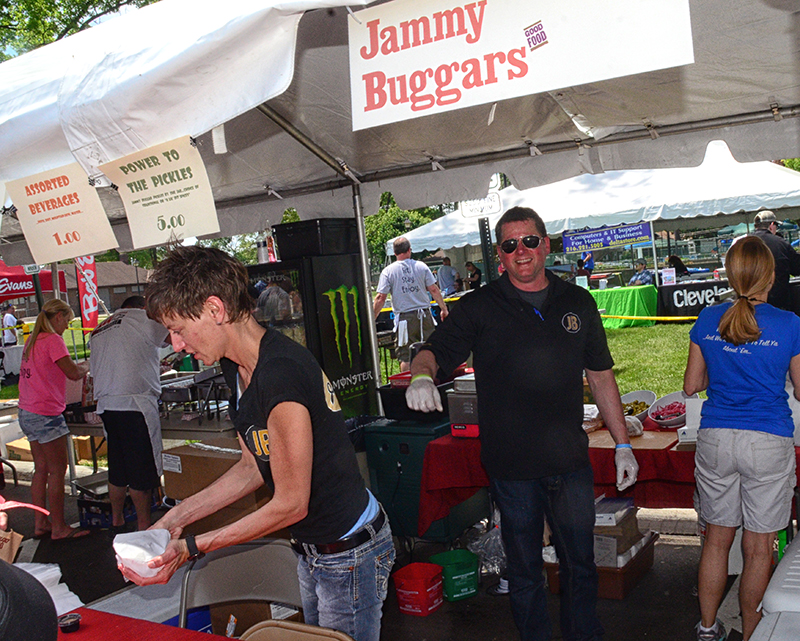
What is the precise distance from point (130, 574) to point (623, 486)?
7.09 ft

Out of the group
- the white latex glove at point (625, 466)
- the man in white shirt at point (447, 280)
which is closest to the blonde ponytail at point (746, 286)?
the white latex glove at point (625, 466)

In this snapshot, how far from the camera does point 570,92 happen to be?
385 cm

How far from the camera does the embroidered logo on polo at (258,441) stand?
6.37 ft

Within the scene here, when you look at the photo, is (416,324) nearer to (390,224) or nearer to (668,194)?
(668,194)

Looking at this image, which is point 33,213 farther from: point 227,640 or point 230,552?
point 227,640

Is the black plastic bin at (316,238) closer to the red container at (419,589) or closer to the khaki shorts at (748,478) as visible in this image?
the red container at (419,589)

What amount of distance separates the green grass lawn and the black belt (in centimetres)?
663

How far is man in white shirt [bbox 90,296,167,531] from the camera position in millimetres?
5203

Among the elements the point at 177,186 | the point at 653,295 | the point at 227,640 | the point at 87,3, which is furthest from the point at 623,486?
the point at 87,3

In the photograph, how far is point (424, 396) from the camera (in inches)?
103

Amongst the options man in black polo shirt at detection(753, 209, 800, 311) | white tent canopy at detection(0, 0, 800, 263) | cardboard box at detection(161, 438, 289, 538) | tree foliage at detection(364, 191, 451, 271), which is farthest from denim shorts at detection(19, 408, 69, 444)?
tree foliage at detection(364, 191, 451, 271)

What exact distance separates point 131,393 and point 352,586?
363cm

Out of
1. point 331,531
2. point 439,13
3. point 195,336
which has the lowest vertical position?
point 331,531

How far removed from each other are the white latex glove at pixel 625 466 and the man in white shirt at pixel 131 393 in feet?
11.2
